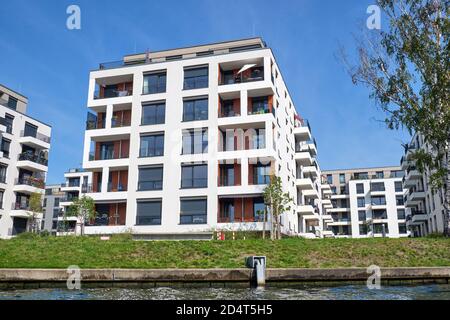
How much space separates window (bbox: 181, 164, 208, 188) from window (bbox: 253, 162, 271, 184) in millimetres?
4296

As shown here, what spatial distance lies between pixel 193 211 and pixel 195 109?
31.2 feet

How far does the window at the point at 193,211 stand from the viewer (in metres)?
37.7

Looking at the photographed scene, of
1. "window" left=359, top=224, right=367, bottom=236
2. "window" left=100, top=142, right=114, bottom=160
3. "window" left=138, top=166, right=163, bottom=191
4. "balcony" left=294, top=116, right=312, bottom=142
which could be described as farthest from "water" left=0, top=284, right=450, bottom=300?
"window" left=359, top=224, right=367, bottom=236

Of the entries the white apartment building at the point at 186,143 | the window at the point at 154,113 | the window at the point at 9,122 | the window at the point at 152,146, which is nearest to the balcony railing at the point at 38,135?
the window at the point at 9,122

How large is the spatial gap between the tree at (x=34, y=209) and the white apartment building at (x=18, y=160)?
68cm

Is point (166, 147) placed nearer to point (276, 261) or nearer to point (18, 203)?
point (276, 261)

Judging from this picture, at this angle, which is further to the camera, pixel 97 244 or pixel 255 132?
pixel 255 132

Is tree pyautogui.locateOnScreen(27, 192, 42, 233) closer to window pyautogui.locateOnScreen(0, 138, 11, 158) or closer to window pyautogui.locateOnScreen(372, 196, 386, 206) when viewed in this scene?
window pyautogui.locateOnScreen(0, 138, 11, 158)

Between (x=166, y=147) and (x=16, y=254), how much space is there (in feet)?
64.5

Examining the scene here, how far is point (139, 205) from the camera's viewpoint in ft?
130

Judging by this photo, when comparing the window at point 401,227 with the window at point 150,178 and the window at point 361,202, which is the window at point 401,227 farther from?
the window at point 150,178

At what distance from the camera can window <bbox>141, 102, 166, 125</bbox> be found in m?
41.6

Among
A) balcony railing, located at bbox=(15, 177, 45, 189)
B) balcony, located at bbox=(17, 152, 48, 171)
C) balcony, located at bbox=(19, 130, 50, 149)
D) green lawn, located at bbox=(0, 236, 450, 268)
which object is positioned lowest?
green lawn, located at bbox=(0, 236, 450, 268)
